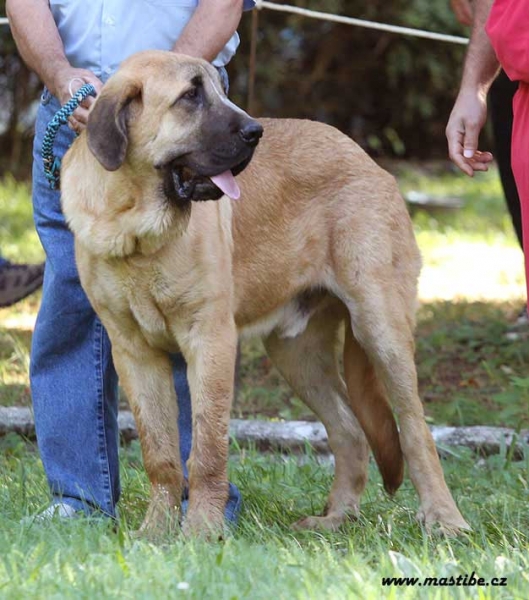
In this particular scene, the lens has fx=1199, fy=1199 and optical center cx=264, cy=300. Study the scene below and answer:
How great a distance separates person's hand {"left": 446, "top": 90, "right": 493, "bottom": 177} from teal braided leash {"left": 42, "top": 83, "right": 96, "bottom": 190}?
4.21 ft

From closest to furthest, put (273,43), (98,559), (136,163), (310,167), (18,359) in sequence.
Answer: (98,559) → (136,163) → (310,167) → (18,359) → (273,43)

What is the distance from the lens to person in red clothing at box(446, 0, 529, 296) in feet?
12.4

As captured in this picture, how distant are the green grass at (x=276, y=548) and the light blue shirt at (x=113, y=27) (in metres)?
1.67

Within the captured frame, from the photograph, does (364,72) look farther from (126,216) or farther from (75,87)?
(126,216)

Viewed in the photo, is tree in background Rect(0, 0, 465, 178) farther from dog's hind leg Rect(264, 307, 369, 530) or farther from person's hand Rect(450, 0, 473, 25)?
dog's hind leg Rect(264, 307, 369, 530)

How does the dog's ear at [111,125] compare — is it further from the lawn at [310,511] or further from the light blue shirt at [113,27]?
the lawn at [310,511]

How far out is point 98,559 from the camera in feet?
11.6

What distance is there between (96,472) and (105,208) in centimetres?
108

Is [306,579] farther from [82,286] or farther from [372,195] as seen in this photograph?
[372,195]

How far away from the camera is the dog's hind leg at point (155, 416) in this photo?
14.3ft

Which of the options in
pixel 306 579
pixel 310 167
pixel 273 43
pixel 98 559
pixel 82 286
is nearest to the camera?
pixel 306 579

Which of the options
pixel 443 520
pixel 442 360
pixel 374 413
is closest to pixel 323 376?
pixel 374 413

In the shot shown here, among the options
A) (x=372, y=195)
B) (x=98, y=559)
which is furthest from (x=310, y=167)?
(x=98, y=559)

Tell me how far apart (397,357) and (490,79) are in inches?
44.6
